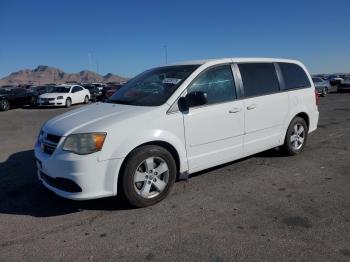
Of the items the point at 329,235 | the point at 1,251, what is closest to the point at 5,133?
the point at 1,251

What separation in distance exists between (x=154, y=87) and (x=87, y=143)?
4.91 ft

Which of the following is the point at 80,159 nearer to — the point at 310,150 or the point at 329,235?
the point at 329,235

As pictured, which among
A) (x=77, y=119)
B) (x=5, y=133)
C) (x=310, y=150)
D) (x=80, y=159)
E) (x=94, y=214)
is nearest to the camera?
(x=80, y=159)

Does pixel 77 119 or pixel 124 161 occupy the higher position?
pixel 77 119

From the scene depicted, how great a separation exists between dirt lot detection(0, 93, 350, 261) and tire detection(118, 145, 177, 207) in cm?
15

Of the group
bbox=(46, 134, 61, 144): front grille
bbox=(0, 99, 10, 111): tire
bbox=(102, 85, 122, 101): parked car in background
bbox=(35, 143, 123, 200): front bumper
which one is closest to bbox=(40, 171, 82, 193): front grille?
bbox=(35, 143, 123, 200): front bumper

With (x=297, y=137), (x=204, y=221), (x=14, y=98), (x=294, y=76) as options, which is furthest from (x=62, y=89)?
(x=204, y=221)

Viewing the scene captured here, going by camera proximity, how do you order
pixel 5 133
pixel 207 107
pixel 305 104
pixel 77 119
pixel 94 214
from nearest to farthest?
pixel 94 214, pixel 77 119, pixel 207 107, pixel 305 104, pixel 5 133

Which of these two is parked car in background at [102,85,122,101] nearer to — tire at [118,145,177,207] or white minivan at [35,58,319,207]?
white minivan at [35,58,319,207]

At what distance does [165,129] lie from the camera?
4570mm

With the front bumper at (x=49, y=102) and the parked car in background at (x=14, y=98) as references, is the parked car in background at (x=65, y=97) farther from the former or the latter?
the parked car in background at (x=14, y=98)

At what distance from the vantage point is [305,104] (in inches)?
268

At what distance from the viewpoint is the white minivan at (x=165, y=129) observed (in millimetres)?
4164

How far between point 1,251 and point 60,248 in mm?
563
